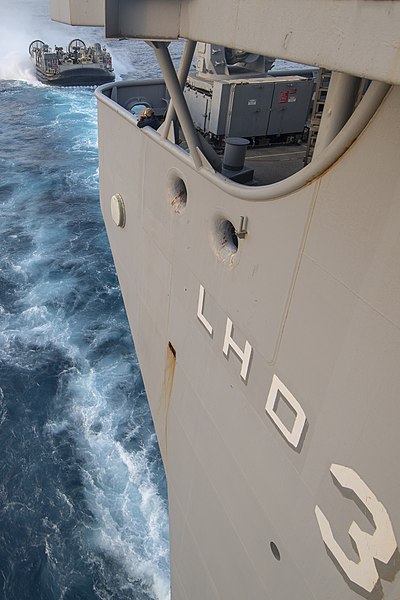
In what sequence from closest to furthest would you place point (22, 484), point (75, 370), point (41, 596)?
1. point (41, 596)
2. point (22, 484)
3. point (75, 370)

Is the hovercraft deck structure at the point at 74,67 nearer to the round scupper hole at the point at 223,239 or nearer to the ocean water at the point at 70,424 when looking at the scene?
the ocean water at the point at 70,424

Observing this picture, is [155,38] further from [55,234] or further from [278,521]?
[55,234]

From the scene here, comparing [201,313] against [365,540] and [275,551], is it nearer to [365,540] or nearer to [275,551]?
[275,551]

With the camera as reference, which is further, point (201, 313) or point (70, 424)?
point (70, 424)

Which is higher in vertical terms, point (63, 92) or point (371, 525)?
point (371, 525)

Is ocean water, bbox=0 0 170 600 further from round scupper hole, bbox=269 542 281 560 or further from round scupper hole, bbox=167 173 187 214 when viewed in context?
round scupper hole, bbox=167 173 187 214

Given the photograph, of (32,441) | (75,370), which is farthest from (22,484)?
(75,370)

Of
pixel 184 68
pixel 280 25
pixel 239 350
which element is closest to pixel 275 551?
pixel 239 350

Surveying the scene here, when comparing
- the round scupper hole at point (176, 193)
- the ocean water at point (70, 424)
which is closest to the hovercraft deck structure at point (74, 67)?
the ocean water at point (70, 424)
